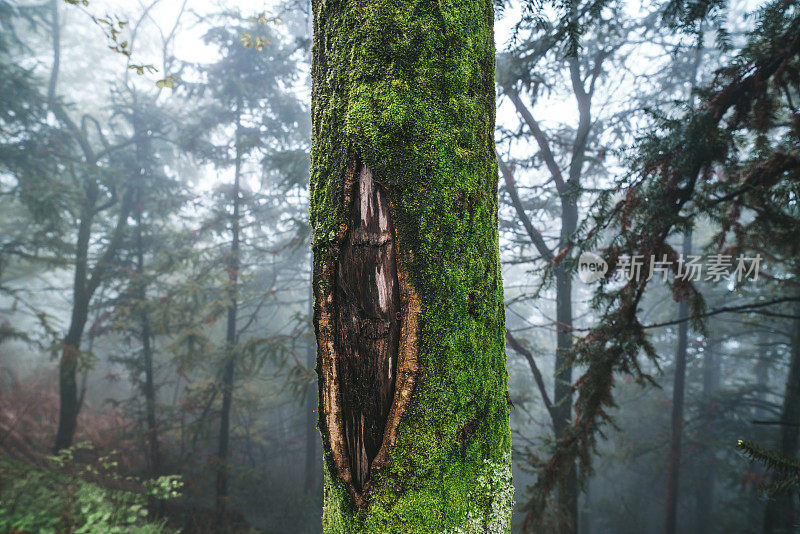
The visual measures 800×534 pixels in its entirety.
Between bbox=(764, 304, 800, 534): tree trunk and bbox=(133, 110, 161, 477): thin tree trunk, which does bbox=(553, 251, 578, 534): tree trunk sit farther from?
bbox=(133, 110, 161, 477): thin tree trunk

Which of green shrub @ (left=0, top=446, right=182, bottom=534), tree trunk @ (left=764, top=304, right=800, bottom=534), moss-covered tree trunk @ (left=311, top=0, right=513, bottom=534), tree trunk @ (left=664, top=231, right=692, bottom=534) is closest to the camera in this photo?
moss-covered tree trunk @ (left=311, top=0, right=513, bottom=534)

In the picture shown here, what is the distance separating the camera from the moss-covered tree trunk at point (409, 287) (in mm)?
967

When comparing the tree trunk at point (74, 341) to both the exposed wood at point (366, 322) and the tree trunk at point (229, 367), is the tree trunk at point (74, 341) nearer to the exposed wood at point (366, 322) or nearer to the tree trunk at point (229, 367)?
the tree trunk at point (229, 367)

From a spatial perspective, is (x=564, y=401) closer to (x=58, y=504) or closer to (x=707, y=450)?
(x=58, y=504)

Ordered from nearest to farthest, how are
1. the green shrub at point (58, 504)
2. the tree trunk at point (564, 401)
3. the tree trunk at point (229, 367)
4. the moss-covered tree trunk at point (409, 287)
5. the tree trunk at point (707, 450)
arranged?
the moss-covered tree trunk at point (409, 287)
the tree trunk at point (564, 401)
the green shrub at point (58, 504)
the tree trunk at point (229, 367)
the tree trunk at point (707, 450)

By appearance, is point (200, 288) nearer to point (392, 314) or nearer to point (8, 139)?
point (8, 139)

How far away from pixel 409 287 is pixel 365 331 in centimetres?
18

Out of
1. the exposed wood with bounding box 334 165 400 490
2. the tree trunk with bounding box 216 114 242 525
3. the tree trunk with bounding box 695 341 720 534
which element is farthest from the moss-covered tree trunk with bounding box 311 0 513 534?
the tree trunk with bounding box 695 341 720 534

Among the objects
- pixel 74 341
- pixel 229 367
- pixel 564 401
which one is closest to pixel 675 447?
pixel 564 401

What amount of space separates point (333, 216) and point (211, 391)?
11.6 meters

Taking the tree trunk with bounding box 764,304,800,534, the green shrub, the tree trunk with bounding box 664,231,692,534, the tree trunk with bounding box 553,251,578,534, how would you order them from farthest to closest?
the tree trunk with bounding box 664,231,692,534 → the tree trunk with bounding box 764,304,800,534 → the green shrub → the tree trunk with bounding box 553,251,578,534

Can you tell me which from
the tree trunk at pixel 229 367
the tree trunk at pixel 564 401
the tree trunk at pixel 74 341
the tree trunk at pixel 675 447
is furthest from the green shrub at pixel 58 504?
the tree trunk at pixel 675 447

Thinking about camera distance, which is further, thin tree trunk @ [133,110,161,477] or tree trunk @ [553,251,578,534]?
thin tree trunk @ [133,110,161,477]

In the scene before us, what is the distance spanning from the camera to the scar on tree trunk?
982 millimetres
